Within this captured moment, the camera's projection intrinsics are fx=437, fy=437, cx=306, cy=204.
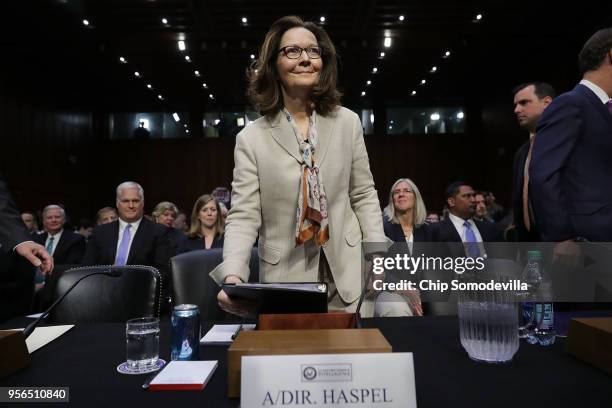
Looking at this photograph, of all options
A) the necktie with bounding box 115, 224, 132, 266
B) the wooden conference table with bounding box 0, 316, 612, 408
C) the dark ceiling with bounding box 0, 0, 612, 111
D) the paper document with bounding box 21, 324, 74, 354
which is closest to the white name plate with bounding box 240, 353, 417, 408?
the wooden conference table with bounding box 0, 316, 612, 408

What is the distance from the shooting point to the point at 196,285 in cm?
165

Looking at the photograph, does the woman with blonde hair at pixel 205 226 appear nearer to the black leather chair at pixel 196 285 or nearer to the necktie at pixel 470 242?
the necktie at pixel 470 242

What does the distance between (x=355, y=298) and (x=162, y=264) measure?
8.37ft

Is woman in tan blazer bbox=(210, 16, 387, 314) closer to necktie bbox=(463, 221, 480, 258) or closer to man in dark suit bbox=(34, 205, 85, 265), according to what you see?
necktie bbox=(463, 221, 480, 258)

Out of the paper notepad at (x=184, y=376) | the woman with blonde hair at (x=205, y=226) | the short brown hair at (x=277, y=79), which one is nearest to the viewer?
the paper notepad at (x=184, y=376)

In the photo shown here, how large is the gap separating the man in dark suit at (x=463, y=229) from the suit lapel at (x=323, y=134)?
7.13 ft

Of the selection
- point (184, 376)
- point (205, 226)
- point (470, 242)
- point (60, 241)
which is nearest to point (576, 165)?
point (184, 376)

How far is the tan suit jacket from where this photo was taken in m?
1.26

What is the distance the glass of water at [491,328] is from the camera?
84 centimetres

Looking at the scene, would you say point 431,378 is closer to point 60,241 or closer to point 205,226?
point 205,226

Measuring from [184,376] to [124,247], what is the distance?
315 cm

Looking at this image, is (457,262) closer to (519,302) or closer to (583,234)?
(583,234)

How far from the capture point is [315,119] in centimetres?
134

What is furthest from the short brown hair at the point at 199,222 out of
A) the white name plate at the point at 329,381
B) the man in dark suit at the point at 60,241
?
the white name plate at the point at 329,381
